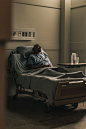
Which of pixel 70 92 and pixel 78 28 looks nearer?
pixel 70 92

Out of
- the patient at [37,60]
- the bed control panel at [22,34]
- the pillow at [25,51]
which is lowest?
the patient at [37,60]

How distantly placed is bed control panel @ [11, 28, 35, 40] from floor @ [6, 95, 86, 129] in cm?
163

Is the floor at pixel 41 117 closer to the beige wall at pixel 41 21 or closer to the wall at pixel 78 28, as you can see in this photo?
the beige wall at pixel 41 21

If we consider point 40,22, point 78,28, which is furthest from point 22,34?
point 78,28

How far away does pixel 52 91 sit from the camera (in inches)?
131

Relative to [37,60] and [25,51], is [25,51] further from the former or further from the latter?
[37,60]

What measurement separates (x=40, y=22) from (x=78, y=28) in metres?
1.09

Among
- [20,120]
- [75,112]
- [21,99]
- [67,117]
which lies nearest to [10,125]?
[20,120]

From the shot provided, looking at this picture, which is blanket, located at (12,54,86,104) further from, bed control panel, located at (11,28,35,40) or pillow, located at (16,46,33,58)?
bed control panel, located at (11,28,35,40)

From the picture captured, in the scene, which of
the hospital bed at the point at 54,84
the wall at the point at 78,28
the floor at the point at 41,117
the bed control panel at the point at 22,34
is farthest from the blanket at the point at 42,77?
the wall at the point at 78,28

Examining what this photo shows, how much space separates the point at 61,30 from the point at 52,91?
3.02m

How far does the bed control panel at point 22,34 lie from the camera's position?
5.00 meters

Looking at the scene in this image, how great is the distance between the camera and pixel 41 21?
5590 mm

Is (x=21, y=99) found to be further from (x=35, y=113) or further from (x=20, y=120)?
(x=20, y=120)
